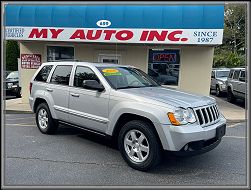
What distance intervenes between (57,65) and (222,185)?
4.36m

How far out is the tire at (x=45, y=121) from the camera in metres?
6.12

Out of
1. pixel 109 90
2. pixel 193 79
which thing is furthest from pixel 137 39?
pixel 109 90

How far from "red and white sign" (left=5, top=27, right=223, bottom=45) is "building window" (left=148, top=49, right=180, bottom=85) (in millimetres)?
1282

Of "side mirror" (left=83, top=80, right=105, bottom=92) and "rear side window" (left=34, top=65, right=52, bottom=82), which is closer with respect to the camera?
"side mirror" (left=83, top=80, right=105, bottom=92)

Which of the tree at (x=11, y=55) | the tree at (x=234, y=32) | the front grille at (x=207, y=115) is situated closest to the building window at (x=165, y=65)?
the front grille at (x=207, y=115)

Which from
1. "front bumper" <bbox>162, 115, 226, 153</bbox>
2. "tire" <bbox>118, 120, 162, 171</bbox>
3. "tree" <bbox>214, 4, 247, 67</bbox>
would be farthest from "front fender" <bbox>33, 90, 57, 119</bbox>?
"tree" <bbox>214, 4, 247, 67</bbox>

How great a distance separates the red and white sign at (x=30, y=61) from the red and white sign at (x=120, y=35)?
1171 mm

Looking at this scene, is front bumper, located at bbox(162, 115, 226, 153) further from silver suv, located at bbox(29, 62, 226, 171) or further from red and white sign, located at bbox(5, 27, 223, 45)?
red and white sign, located at bbox(5, 27, 223, 45)

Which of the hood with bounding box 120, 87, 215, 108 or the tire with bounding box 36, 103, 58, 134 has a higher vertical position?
the hood with bounding box 120, 87, 215, 108

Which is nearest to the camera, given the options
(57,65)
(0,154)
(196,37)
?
(0,154)

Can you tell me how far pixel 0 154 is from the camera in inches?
197

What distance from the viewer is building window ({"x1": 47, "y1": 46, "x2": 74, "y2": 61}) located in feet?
36.8

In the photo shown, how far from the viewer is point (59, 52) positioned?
1127cm

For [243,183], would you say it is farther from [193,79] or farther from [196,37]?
[193,79]
